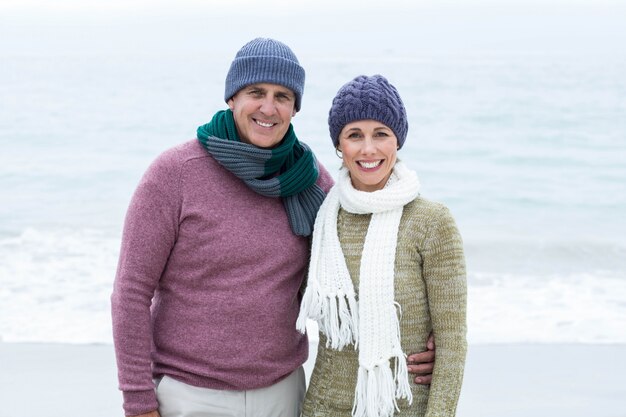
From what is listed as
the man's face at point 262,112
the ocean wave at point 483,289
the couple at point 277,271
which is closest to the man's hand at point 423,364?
the couple at point 277,271

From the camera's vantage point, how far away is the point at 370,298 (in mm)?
2336

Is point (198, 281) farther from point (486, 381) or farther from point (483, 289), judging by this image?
point (483, 289)

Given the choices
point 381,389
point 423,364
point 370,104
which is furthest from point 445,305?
point 370,104

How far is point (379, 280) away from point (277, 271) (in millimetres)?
364

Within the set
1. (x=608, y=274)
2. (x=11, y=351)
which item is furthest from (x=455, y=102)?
(x=11, y=351)

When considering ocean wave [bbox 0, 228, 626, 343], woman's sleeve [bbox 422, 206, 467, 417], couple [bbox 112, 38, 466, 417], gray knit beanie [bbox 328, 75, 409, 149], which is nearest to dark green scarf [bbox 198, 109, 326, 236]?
couple [bbox 112, 38, 466, 417]

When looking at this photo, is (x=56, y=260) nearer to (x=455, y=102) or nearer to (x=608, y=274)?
(x=608, y=274)

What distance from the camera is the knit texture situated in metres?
2.31

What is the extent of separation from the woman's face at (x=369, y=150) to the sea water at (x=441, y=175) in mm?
3702

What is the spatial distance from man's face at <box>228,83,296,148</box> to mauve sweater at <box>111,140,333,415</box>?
150mm

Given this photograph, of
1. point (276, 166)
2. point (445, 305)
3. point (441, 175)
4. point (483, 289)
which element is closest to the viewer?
point (445, 305)

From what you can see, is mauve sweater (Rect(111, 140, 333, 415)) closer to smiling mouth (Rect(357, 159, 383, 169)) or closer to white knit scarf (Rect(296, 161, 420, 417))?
white knit scarf (Rect(296, 161, 420, 417))

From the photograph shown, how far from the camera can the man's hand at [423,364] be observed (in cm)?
238

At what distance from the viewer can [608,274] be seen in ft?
27.8
